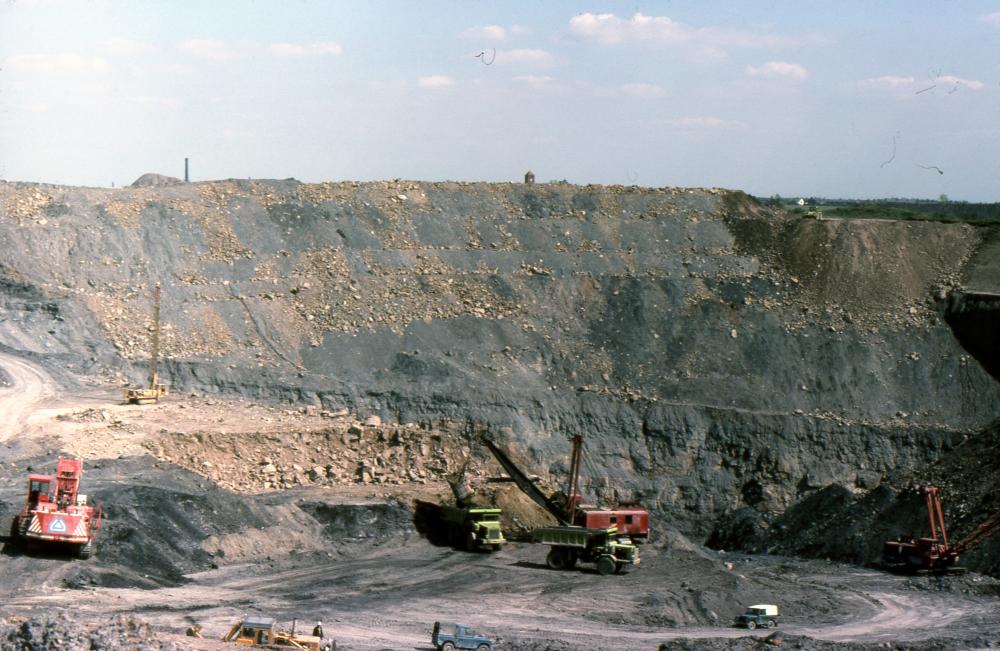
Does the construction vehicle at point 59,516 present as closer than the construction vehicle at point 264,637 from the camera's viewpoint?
No

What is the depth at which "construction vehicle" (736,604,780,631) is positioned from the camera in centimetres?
2858

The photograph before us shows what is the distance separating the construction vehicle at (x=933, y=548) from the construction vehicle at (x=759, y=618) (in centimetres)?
732

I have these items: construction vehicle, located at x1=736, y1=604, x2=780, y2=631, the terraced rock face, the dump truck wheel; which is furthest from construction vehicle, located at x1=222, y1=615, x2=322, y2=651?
the terraced rock face

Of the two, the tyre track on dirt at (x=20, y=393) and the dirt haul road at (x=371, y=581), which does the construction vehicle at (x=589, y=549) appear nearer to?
the dirt haul road at (x=371, y=581)

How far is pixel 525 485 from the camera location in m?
39.2

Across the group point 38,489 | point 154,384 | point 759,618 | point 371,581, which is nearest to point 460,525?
point 371,581

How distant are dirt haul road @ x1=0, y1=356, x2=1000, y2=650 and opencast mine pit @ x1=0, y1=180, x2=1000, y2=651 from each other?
0.39 ft

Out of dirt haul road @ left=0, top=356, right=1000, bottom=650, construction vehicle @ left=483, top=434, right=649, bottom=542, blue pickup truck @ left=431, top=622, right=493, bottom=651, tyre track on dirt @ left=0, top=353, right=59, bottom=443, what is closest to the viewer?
blue pickup truck @ left=431, top=622, right=493, bottom=651

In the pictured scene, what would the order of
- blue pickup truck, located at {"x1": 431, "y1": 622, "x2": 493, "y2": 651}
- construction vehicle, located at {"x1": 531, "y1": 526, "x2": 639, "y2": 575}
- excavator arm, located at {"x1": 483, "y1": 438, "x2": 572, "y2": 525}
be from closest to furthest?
blue pickup truck, located at {"x1": 431, "y1": 622, "x2": 493, "y2": 651} → construction vehicle, located at {"x1": 531, "y1": 526, "x2": 639, "y2": 575} → excavator arm, located at {"x1": 483, "y1": 438, "x2": 572, "y2": 525}

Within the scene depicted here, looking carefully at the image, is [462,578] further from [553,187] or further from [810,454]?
[553,187]

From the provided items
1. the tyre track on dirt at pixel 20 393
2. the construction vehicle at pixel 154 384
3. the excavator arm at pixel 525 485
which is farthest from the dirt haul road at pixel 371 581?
the excavator arm at pixel 525 485

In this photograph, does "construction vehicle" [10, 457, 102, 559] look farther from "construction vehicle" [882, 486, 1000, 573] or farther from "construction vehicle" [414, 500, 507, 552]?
"construction vehicle" [882, 486, 1000, 573]

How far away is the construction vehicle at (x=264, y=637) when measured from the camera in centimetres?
2272

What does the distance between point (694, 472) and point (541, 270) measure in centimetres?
1096
